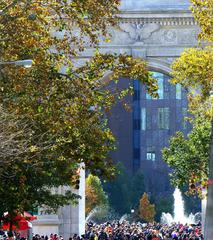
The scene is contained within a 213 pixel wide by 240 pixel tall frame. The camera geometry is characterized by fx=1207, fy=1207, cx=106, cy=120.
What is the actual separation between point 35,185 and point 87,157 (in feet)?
15.0

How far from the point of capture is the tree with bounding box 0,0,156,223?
31609 millimetres

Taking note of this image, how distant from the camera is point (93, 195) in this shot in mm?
111500

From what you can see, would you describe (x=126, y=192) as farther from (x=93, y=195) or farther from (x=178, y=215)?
(x=93, y=195)

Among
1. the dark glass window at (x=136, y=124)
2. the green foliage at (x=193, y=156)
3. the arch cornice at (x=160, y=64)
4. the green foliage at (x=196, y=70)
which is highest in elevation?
the dark glass window at (x=136, y=124)

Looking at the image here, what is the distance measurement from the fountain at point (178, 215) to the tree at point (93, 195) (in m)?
9.06

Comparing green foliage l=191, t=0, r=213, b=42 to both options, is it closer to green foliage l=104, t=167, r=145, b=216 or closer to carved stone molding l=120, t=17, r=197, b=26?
carved stone molding l=120, t=17, r=197, b=26

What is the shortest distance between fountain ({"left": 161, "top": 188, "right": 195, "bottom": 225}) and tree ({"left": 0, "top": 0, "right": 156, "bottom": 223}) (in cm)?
8759

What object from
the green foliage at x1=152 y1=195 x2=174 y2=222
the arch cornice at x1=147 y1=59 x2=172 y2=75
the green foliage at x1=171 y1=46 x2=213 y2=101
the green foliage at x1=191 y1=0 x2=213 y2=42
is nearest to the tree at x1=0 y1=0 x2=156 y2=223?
the green foliage at x1=191 y1=0 x2=213 y2=42

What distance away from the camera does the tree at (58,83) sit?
31609 millimetres

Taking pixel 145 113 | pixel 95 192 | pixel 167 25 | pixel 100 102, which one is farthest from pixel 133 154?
pixel 100 102

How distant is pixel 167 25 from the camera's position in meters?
59.4

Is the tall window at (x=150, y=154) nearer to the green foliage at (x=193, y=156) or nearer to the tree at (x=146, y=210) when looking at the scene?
the tree at (x=146, y=210)

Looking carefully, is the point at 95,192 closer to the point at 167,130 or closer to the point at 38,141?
the point at 167,130

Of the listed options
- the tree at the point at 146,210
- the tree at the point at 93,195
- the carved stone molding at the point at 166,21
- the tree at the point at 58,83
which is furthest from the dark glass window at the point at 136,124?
the tree at the point at 58,83
